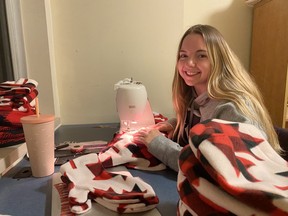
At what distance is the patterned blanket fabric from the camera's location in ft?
1.98

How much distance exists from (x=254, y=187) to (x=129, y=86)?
90cm

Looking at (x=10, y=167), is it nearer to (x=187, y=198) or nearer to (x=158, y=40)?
(x=187, y=198)

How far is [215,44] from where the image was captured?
100 cm

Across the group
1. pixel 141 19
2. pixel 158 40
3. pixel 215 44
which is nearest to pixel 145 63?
pixel 158 40

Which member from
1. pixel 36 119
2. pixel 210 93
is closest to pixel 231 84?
pixel 210 93

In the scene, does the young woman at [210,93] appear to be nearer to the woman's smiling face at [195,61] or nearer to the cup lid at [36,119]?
the woman's smiling face at [195,61]

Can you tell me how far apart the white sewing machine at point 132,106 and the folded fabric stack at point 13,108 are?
0.40 m

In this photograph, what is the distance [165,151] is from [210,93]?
0.28 meters

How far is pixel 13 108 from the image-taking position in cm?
100

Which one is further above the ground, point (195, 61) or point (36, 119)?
point (195, 61)

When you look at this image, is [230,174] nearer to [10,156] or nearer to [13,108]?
[10,156]

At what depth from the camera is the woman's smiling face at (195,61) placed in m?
1.00

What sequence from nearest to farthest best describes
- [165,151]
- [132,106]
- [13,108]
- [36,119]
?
[36,119] → [165,151] → [13,108] → [132,106]

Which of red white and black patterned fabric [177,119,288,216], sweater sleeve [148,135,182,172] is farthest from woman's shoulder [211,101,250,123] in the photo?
red white and black patterned fabric [177,119,288,216]
